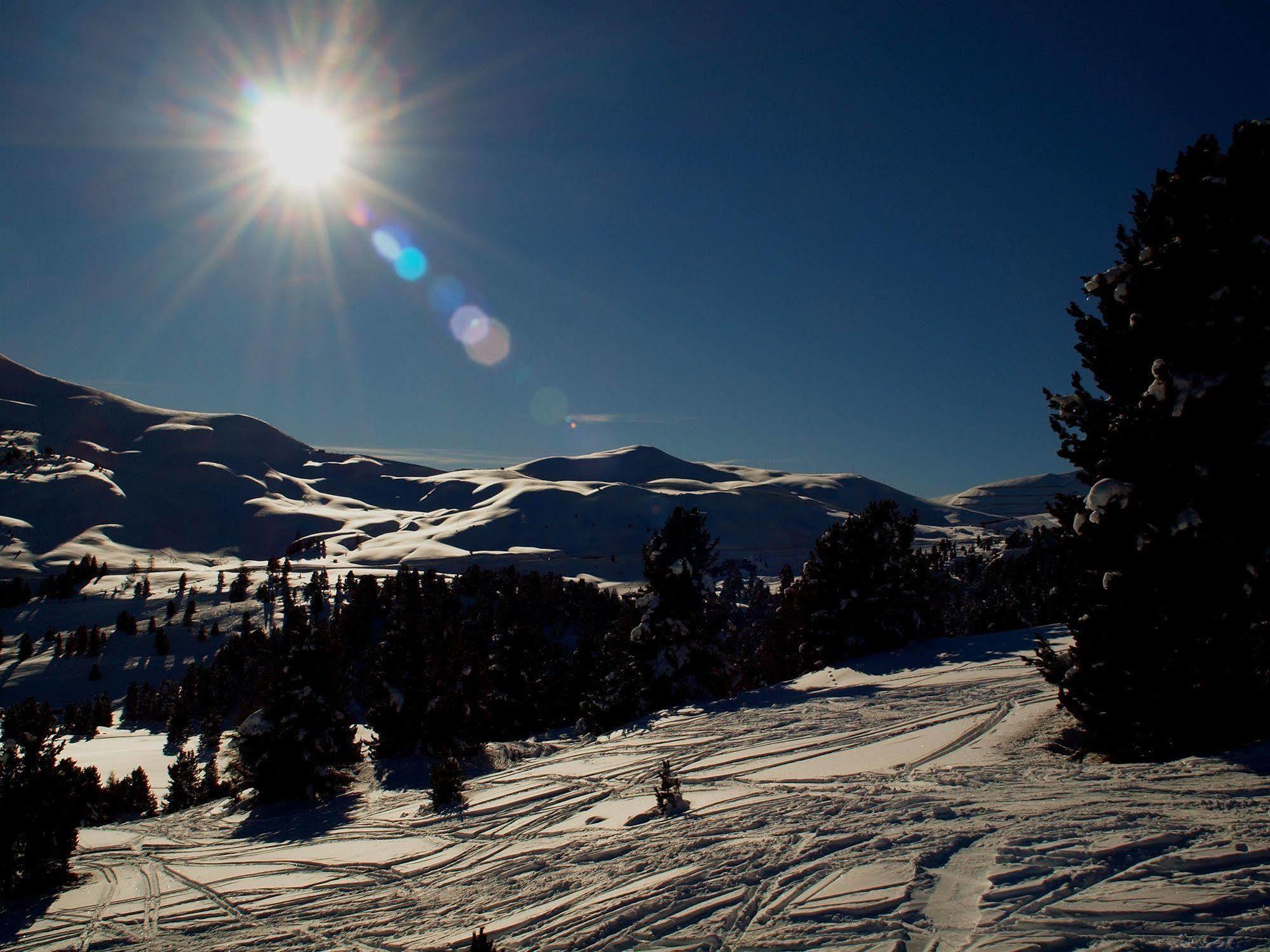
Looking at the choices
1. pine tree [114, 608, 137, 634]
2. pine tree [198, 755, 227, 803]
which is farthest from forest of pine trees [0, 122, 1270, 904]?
pine tree [114, 608, 137, 634]

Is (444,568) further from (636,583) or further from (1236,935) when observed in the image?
(1236,935)

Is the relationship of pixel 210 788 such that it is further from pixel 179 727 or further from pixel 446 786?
pixel 446 786

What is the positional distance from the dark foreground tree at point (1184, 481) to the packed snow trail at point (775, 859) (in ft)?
3.59

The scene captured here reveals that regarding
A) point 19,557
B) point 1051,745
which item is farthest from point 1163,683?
point 19,557

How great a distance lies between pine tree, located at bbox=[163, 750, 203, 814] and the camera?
1067 inches

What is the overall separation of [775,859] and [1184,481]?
7.80m

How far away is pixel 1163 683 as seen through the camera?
359 inches

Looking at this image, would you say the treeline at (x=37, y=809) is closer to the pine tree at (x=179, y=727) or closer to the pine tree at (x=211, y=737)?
the pine tree at (x=211, y=737)

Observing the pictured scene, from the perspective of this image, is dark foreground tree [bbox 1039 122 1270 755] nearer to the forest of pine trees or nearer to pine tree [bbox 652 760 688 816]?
the forest of pine trees

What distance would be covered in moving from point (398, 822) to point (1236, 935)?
1354cm

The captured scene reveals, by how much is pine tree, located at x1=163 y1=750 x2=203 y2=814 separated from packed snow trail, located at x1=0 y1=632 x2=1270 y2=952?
13244 millimetres

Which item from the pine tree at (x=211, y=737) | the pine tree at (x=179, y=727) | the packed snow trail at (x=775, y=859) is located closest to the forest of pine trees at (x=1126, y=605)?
the packed snow trail at (x=775, y=859)

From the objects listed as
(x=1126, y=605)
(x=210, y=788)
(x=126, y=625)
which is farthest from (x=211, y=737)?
(x=1126, y=605)

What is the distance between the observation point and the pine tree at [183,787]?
88.9 feet
